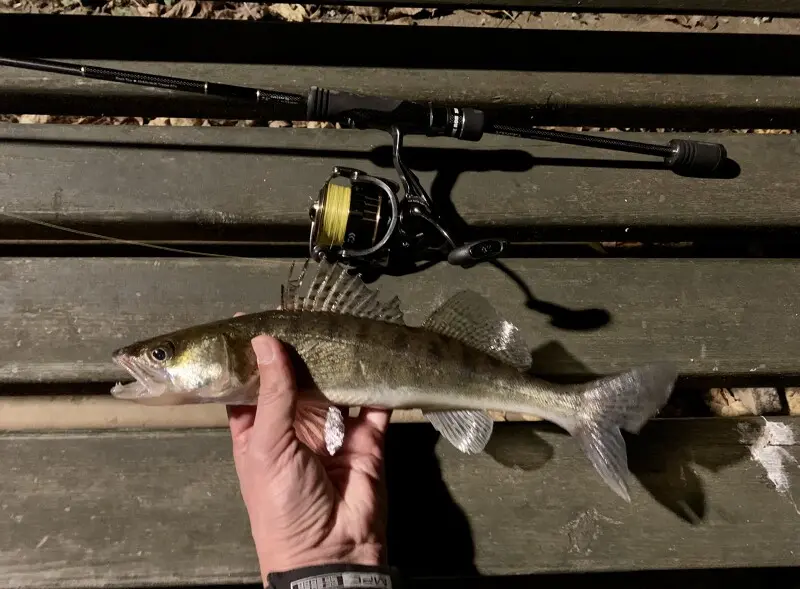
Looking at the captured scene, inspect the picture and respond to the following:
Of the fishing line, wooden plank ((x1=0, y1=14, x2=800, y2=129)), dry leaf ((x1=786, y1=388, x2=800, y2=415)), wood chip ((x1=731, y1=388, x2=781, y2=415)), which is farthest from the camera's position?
dry leaf ((x1=786, y1=388, x2=800, y2=415))

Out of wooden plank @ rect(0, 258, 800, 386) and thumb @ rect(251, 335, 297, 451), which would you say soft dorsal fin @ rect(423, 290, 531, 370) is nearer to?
wooden plank @ rect(0, 258, 800, 386)

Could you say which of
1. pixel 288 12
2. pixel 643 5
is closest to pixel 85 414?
pixel 288 12

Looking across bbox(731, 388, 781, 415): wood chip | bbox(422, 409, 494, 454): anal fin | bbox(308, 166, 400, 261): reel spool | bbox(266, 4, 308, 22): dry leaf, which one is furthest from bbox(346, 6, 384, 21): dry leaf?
bbox(731, 388, 781, 415): wood chip

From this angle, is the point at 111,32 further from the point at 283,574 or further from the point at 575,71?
the point at 283,574

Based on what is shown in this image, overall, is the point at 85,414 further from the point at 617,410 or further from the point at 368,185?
the point at 617,410

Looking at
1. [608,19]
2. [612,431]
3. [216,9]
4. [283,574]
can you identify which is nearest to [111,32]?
[216,9]

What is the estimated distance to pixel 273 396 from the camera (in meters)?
1.96

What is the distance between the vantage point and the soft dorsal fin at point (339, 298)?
2.14 m

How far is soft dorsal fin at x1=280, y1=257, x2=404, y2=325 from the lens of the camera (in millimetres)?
2145

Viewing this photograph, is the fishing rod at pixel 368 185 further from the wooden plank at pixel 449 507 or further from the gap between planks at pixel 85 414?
the gap between planks at pixel 85 414

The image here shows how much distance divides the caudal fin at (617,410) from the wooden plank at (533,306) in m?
0.42

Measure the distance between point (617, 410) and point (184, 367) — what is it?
5.23 ft

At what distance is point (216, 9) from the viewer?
11.7 ft

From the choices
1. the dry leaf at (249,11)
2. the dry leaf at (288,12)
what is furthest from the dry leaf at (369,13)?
the dry leaf at (249,11)
